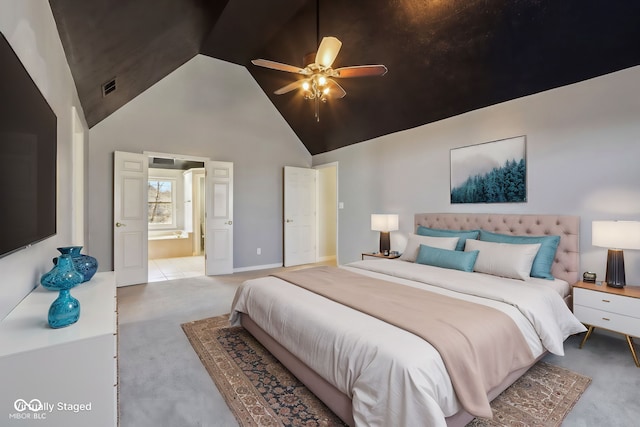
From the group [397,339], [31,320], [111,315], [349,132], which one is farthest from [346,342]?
[349,132]

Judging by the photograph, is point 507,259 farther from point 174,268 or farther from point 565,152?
point 174,268

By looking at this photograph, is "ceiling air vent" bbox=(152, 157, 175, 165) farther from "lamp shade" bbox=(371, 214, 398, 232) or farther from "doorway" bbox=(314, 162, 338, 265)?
"lamp shade" bbox=(371, 214, 398, 232)

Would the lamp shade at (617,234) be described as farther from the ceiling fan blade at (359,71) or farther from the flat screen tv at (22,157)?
the flat screen tv at (22,157)

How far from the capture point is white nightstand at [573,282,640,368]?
2291mm

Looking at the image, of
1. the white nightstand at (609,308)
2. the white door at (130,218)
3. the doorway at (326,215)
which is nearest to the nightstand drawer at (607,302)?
the white nightstand at (609,308)

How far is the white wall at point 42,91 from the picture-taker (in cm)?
141

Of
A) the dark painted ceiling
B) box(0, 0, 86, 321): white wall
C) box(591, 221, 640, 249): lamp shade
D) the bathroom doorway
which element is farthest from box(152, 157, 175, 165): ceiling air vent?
box(591, 221, 640, 249): lamp shade

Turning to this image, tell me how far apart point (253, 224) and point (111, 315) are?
14.1ft

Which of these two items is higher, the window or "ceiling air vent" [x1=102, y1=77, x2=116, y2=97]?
"ceiling air vent" [x1=102, y1=77, x2=116, y2=97]

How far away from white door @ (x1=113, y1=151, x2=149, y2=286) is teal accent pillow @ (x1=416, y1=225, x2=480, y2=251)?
4.27 metres

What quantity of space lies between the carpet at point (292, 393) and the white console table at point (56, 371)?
30.6 inches

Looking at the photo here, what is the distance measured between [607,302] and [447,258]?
126 cm

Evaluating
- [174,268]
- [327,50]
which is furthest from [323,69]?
[174,268]

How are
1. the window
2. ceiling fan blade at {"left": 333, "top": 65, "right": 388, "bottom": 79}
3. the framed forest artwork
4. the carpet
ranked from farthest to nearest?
the window, the framed forest artwork, ceiling fan blade at {"left": 333, "top": 65, "right": 388, "bottom": 79}, the carpet
